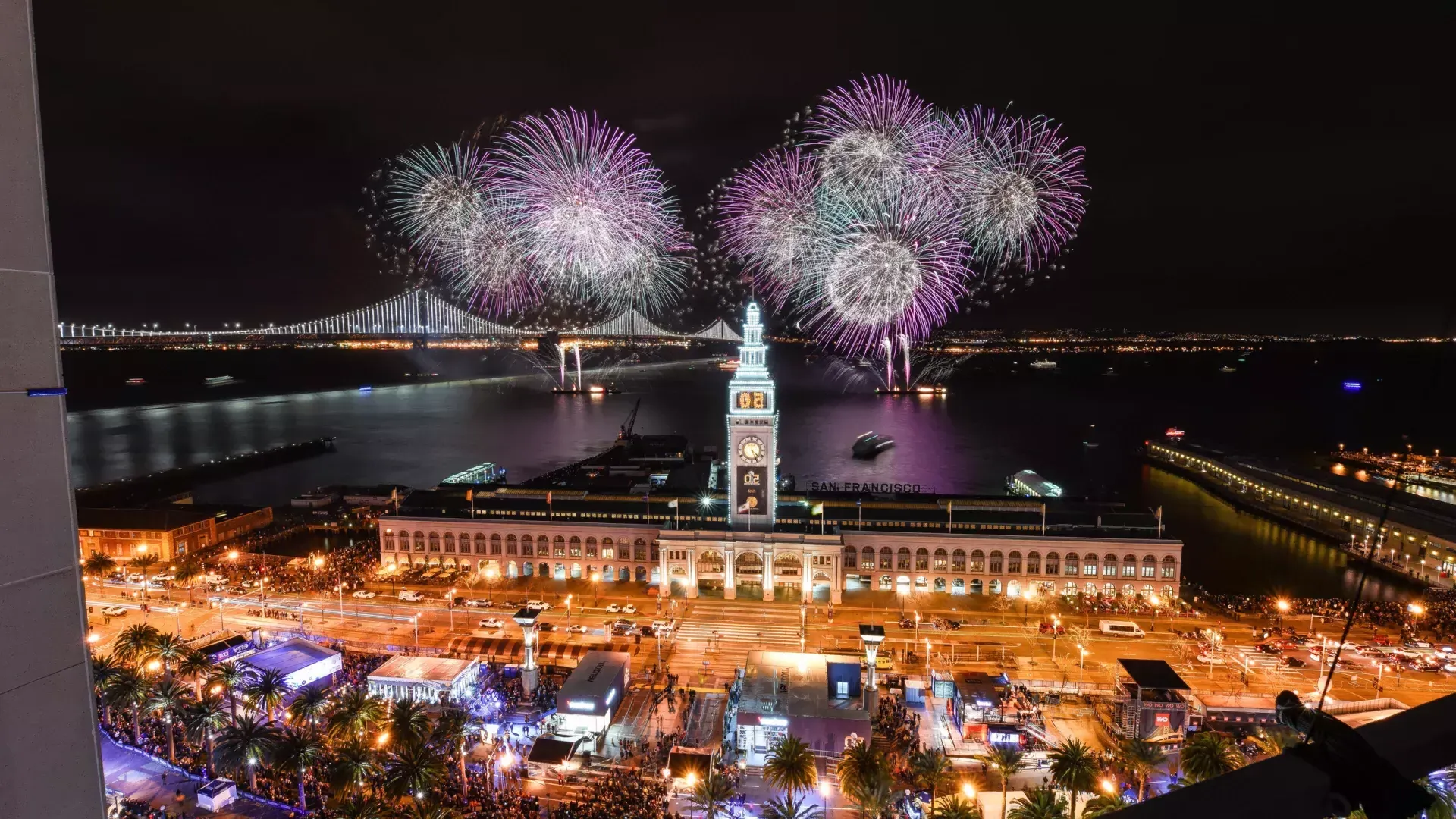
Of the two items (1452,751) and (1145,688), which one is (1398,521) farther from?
(1452,751)

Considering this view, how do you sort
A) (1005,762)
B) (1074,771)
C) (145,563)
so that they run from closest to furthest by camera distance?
(1074,771), (1005,762), (145,563)

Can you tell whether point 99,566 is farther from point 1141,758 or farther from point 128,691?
point 1141,758

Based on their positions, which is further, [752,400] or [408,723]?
[752,400]

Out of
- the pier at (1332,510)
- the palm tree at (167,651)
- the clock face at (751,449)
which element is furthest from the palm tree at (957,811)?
the pier at (1332,510)

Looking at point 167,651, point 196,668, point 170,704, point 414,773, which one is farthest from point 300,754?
point 167,651

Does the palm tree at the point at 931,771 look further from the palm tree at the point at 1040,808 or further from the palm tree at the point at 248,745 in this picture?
the palm tree at the point at 248,745
